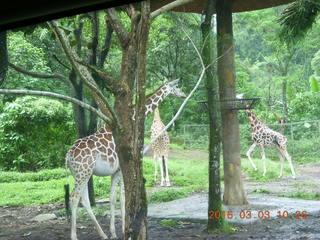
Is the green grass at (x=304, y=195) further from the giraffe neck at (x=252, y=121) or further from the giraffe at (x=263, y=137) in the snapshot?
the giraffe neck at (x=252, y=121)

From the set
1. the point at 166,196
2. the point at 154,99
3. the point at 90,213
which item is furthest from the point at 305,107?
the point at 90,213

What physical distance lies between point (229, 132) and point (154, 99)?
79 centimetres

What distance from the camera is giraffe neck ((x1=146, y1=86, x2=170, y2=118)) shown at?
414cm

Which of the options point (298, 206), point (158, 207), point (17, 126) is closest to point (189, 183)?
point (158, 207)

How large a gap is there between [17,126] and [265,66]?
6.86m

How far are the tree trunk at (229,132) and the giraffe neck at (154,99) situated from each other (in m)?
0.55

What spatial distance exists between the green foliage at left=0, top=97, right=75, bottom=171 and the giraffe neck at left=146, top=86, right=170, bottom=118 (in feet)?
13.4

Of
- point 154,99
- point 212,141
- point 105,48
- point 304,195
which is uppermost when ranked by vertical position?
point 105,48

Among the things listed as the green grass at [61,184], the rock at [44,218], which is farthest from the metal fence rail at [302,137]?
the rock at [44,218]

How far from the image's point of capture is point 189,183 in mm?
6375

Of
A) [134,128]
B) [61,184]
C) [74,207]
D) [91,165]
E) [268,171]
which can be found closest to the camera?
[134,128]

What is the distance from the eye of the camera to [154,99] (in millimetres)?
4199

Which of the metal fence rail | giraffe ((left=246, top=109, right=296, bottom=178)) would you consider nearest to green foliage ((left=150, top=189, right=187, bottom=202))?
giraffe ((left=246, top=109, right=296, bottom=178))
